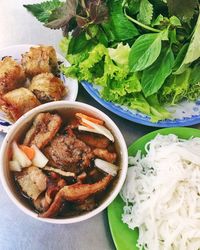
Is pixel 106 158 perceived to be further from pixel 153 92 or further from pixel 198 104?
pixel 198 104

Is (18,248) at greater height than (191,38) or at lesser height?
lesser

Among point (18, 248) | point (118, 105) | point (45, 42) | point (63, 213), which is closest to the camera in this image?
point (63, 213)

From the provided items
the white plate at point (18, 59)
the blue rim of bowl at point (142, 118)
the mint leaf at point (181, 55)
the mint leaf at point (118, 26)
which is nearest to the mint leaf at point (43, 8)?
the white plate at point (18, 59)

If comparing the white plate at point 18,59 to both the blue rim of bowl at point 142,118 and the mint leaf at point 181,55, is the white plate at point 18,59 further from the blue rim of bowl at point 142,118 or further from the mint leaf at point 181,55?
the mint leaf at point 181,55

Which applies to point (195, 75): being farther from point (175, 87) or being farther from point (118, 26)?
point (118, 26)

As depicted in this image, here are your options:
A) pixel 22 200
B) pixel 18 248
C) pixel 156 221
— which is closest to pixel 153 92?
pixel 156 221

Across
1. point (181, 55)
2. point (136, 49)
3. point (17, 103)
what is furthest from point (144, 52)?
point (17, 103)
